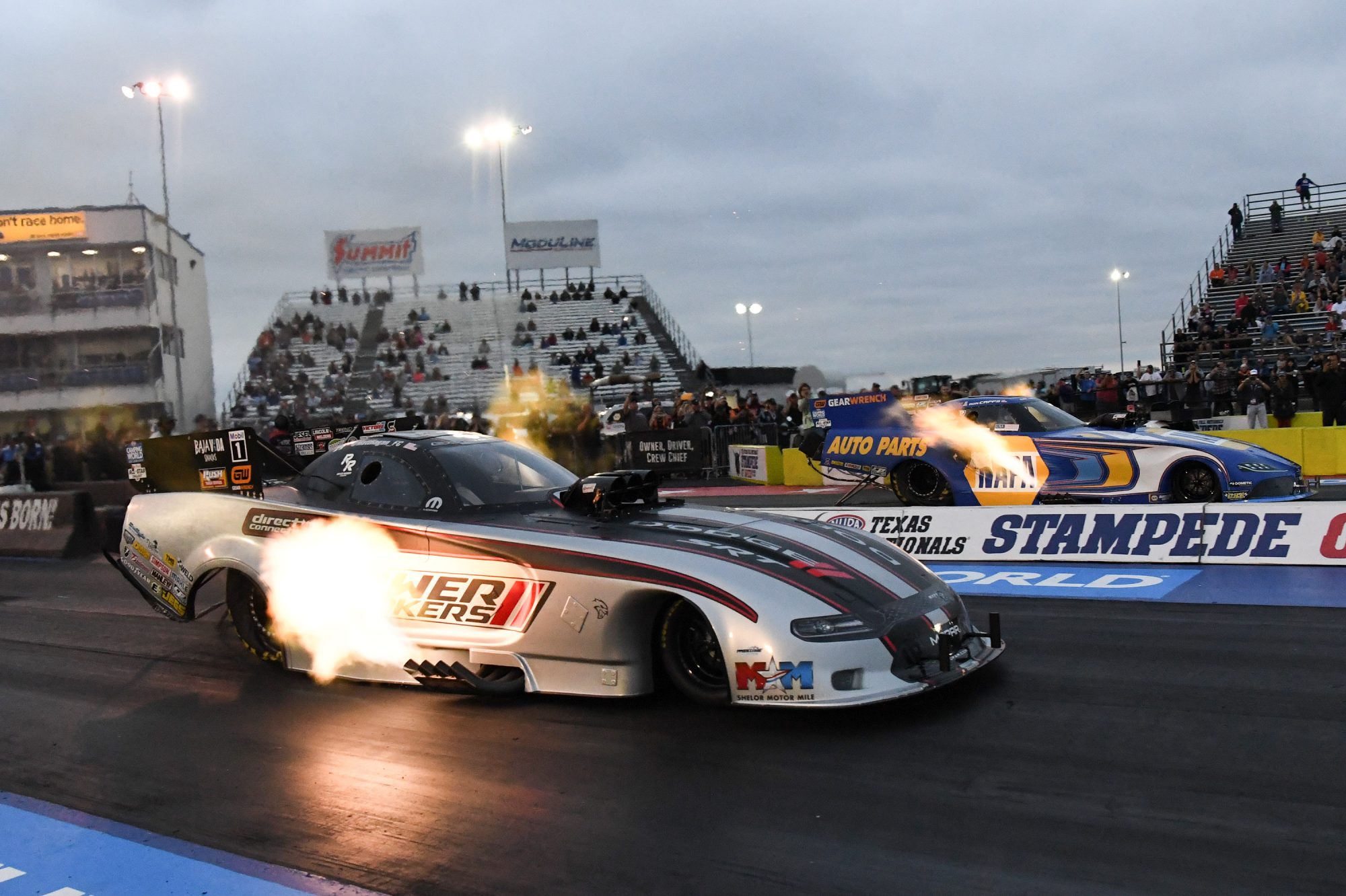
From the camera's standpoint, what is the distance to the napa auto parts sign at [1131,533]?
8.88 metres

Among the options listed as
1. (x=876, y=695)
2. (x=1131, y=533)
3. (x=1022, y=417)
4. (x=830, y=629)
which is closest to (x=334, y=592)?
(x=830, y=629)

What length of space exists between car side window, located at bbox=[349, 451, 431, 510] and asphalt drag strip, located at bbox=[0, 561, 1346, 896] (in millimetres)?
1130

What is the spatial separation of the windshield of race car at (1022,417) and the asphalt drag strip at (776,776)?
583 cm

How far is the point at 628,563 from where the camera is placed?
5.43m

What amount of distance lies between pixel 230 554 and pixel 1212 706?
5.75 metres

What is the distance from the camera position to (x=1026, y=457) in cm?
1262

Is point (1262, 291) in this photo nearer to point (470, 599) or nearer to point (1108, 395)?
point (1108, 395)

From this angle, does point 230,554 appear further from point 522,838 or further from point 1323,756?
point 1323,756

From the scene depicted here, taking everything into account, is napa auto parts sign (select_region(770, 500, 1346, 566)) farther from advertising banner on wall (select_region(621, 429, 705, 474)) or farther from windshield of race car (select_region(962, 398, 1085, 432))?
advertising banner on wall (select_region(621, 429, 705, 474))

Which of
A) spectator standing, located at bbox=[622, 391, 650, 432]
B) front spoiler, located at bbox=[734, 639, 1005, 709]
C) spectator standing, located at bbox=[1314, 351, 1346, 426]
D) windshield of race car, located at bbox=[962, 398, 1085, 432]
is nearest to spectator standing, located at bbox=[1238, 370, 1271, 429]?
spectator standing, located at bbox=[1314, 351, 1346, 426]

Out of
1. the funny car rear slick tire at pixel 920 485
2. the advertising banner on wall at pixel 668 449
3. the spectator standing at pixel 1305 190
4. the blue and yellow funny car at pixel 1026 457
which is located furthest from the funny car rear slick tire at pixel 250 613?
the spectator standing at pixel 1305 190

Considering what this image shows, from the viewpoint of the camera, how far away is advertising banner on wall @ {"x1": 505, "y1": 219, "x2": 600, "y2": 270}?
51.6 meters

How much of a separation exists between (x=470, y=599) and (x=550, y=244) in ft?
156

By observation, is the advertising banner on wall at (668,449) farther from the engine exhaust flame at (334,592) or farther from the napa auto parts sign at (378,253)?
the napa auto parts sign at (378,253)
